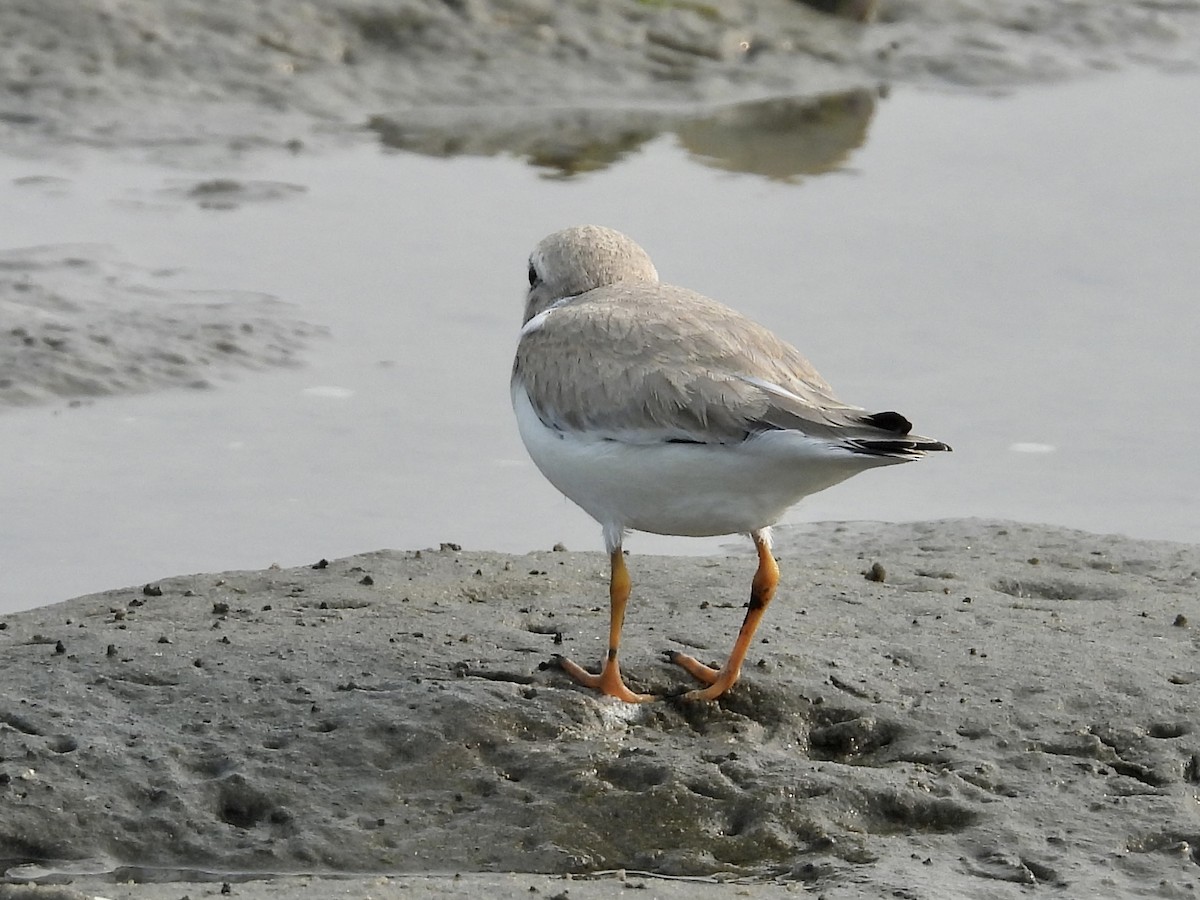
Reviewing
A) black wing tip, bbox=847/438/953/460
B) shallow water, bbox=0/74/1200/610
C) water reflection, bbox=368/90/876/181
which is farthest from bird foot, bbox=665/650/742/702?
water reflection, bbox=368/90/876/181

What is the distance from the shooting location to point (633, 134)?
12.5 m

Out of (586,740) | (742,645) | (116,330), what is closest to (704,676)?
(742,645)

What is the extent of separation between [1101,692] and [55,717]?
2.98 metres

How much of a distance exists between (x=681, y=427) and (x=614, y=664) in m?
0.74

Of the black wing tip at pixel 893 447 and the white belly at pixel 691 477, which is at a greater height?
the black wing tip at pixel 893 447

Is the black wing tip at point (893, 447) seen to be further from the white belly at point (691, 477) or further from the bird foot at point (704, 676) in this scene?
the bird foot at point (704, 676)

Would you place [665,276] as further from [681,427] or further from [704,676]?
[681,427]

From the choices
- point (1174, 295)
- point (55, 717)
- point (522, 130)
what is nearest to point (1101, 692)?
point (55, 717)

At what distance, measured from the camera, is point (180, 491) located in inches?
308

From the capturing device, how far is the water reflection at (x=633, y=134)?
39.4 ft

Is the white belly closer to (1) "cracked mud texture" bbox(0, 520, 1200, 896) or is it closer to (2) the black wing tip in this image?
(2) the black wing tip

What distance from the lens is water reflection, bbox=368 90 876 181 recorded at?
39.4 feet

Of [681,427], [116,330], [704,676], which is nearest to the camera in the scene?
[681,427]

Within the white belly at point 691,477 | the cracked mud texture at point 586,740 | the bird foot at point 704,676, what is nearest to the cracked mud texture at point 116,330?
the cracked mud texture at point 586,740
